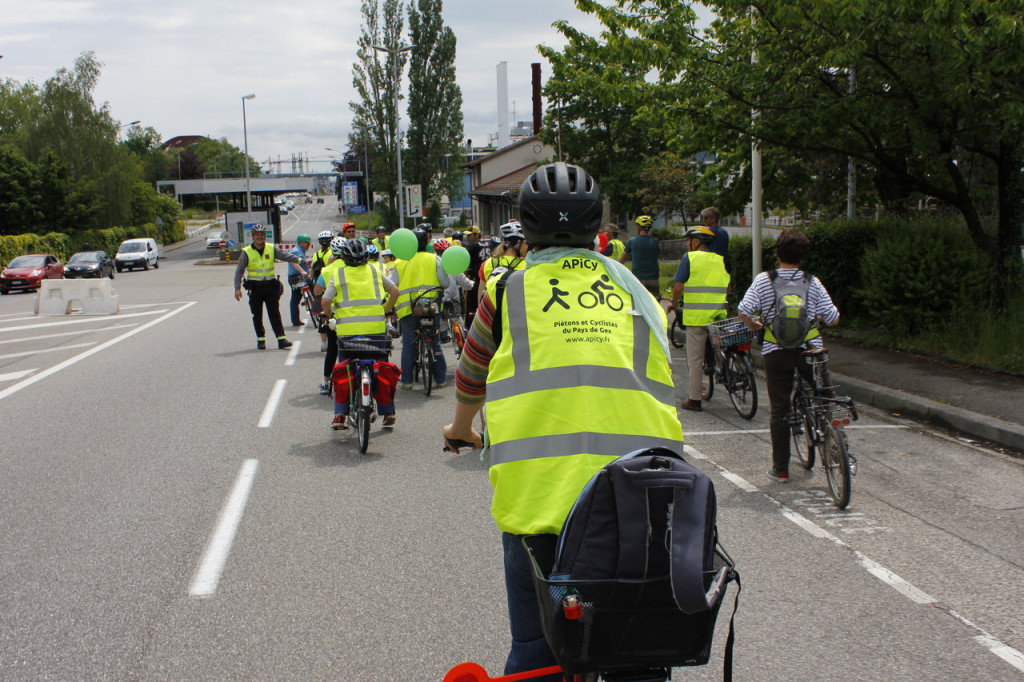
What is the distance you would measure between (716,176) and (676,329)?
411 centimetres

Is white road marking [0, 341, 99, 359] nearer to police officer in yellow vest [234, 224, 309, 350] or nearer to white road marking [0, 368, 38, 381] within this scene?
white road marking [0, 368, 38, 381]

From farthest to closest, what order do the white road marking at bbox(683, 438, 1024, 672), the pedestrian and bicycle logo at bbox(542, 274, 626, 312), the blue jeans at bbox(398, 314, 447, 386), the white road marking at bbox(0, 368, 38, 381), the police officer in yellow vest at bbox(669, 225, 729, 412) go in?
the white road marking at bbox(0, 368, 38, 381), the blue jeans at bbox(398, 314, 447, 386), the police officer in yellow vest at bbox(669, 225, 729, 412), the white road marking at bbox(683, 438, 1024, 672), the pedestrian and bicycle logo at bbox(542, 274, 626, 312)

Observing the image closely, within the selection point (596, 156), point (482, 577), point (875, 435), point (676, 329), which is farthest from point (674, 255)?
point (482, 577)

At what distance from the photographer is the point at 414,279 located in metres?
11.6

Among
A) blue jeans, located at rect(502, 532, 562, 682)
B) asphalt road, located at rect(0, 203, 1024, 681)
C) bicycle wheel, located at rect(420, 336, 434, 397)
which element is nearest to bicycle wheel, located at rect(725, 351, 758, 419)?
asphalt road, located at rect(0, 203, 1024, 681)

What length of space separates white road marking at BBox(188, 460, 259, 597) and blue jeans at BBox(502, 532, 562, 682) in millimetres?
2891

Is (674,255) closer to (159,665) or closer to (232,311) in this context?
(232,311)

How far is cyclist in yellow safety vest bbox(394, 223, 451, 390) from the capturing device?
11484 millimetres

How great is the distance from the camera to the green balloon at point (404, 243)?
36.4ft

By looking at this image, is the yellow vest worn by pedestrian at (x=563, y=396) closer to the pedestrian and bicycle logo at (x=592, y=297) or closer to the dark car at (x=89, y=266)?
the pedestrian and bicycle logo at (x=592, y=297)

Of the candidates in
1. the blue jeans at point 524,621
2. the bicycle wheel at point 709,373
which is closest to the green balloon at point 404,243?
the bicycle wheel at point 709,373

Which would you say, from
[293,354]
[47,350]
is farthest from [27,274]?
[293,354]

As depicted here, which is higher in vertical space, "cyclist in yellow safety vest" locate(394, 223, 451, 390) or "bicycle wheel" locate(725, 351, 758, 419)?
"cyclist in yellow safety vest" locate(394, 223, 451, 390)

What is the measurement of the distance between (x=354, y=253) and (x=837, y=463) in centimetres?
462
